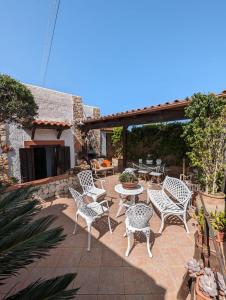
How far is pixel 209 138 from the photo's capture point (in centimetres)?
398

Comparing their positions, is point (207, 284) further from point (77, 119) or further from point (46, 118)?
point (77, 119)

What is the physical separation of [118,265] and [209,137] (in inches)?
125

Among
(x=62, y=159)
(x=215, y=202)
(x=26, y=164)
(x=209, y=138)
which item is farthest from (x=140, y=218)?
(x=62, y=159)

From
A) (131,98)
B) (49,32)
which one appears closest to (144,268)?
(49,32)

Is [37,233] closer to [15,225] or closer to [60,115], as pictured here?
[15,225]

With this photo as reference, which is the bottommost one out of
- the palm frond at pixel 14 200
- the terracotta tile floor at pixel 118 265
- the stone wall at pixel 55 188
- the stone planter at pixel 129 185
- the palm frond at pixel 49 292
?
the terracotta tile floor at pixel 118 265

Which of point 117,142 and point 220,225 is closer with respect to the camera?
point 220,225

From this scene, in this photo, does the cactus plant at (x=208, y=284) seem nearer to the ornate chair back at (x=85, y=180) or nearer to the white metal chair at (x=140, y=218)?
the white metal chair at (x=140, y=218)

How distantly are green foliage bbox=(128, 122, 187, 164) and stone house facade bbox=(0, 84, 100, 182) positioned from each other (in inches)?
105

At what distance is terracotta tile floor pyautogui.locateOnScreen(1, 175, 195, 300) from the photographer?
8.30 feet

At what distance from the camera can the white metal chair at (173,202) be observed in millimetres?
4039

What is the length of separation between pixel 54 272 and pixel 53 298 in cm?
204

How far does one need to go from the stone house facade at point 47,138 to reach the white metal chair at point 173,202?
5.30m

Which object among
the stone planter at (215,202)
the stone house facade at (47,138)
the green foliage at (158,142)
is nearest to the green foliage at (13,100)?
the stone house facade at (47,138)
